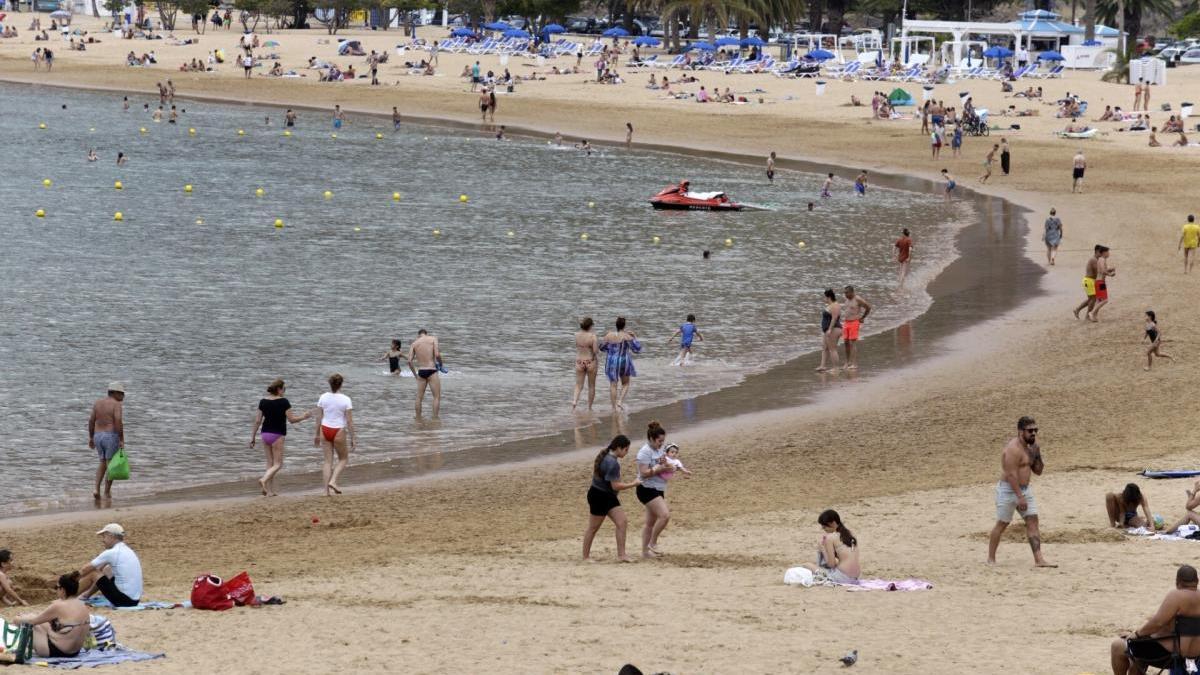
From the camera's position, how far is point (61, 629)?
A: 40.0ft

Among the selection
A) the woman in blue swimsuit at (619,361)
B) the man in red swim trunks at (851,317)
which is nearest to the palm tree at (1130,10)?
the man in red swim trunks at (851,317)

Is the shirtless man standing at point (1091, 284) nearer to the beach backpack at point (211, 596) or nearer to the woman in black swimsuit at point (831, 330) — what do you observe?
the woman in black swimsuit at point (831, 330)

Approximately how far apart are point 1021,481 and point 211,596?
692 centimetres

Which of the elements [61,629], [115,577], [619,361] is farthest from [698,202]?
[61,629]

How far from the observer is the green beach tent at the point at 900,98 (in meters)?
69.9

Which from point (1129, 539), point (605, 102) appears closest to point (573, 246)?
point (1129, 539)

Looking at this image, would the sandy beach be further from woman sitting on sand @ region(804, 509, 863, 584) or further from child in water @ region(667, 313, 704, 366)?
child in water @ region(667, 313, 704, 366)

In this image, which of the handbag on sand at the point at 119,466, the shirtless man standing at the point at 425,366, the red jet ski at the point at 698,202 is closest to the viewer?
the handbag on sand at the point at 119,466

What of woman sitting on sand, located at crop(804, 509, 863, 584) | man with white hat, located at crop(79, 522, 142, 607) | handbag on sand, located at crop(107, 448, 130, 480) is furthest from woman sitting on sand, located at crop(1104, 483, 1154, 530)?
handbag on sand, located at crop(107, 448, 130, 480)

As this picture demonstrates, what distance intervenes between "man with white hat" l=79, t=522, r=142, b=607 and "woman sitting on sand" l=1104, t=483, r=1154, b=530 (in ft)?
29.9

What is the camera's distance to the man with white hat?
13773mm

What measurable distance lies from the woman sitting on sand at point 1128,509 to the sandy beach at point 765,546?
297 mm

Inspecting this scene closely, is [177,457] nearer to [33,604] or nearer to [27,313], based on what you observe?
[33,604]

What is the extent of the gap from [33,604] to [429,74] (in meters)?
74.8
